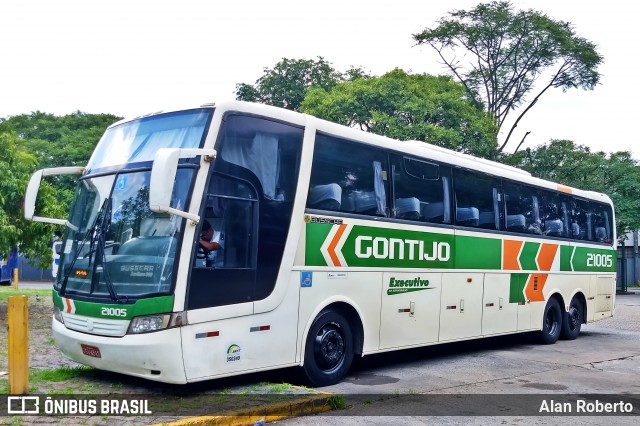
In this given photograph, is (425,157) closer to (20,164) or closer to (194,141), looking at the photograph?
(194,141)

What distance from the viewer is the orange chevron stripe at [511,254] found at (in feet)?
42.6

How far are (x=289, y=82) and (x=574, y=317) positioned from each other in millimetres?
31740

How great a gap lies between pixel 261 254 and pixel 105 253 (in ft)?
5.72

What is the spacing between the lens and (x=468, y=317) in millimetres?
11906

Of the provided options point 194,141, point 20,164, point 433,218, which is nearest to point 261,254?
point 194,141

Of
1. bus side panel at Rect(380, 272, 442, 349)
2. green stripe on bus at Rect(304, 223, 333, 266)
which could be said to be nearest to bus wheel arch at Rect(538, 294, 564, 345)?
bus side panel at Rect(380, 272, 442, 349)

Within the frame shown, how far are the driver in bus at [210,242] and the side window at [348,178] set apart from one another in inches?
62.4

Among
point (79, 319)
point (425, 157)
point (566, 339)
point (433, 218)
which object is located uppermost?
point (425, 157)

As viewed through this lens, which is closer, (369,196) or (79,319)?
(79,319)

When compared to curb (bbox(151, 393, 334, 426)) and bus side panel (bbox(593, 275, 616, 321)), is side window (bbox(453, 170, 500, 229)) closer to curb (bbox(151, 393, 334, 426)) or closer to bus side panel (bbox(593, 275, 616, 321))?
curb (bbox(151, 393, 334, 426))

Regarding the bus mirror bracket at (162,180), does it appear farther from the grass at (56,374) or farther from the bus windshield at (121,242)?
the grass at (56,374)

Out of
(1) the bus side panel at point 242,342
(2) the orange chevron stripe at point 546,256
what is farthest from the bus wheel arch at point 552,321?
(1) the bus side panel at point 242,342

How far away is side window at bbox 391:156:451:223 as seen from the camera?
1038 cm

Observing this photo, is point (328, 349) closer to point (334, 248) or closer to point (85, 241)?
point (334, 248)
